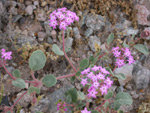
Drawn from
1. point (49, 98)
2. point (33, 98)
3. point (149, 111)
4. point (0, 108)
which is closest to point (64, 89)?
point (49, 98)

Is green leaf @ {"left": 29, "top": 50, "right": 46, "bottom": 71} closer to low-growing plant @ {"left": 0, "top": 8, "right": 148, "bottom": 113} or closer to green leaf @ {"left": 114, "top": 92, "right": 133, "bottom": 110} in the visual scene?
low-growing plant @ {"left": 0, "top": 8, "right": 148, "bottom": 113}

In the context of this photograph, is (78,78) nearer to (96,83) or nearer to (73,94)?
(73,94)

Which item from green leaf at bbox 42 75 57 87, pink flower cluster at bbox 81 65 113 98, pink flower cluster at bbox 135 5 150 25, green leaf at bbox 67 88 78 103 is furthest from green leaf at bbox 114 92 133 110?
pink flower cluster at bbox 135 5 150 25

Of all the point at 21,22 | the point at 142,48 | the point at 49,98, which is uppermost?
the point at 21,22

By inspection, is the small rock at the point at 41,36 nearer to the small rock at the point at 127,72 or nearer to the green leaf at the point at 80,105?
the green leaf at the point at 80,105

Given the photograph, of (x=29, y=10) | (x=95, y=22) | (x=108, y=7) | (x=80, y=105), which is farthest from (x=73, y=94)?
(x=108, y=7)

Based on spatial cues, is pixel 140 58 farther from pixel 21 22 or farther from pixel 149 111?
pixel 21 22
